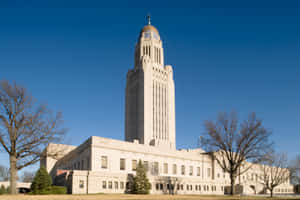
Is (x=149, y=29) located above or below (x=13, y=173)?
above

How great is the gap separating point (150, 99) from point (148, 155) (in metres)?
31.1

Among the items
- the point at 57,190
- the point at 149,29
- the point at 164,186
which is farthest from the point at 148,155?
the point at 149,29

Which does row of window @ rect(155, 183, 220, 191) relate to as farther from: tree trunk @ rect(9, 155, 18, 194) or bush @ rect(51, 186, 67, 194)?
tree trunk @ rect(9, 155, 18, 194)

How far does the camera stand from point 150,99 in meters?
92.6

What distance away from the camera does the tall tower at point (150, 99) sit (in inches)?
3558

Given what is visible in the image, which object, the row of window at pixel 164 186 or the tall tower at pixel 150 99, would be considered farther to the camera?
the tall tower at pixel 150 99

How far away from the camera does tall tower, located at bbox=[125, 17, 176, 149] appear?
9038 centimetres

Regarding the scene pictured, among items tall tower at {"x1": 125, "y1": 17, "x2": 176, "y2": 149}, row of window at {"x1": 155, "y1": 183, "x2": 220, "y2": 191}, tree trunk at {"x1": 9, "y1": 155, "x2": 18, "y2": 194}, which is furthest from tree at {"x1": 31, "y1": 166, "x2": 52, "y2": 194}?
tall tower at {"x1": 125, "y1": 17, "x2": 176, "y2": 149}

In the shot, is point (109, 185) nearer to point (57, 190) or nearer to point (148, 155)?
point (57, 190)

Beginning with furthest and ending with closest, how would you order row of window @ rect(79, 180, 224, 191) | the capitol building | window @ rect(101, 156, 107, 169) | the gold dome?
the gold dome
window @ rect(101, 156, 107, 169)
the capitol building
row of window @ rect(79, 180, 224, 191)

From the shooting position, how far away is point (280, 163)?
64.9 meters

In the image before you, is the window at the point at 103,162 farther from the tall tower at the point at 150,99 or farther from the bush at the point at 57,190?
the tall tower at the point at 150,99

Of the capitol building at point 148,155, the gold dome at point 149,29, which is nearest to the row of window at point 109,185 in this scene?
the capitol building at point 148,155

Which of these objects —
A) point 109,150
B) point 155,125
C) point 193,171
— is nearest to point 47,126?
point 109,150
